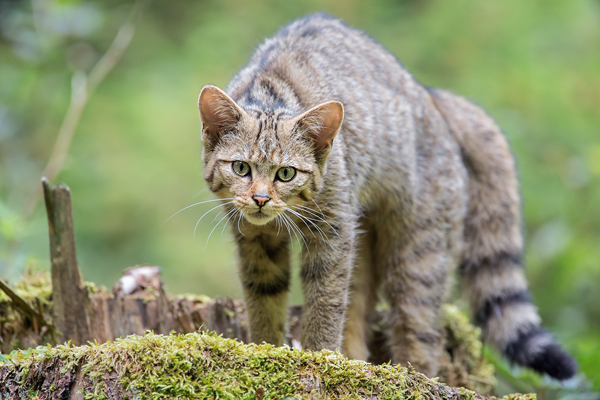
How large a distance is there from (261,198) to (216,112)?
1.95ft

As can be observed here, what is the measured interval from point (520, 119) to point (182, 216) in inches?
180

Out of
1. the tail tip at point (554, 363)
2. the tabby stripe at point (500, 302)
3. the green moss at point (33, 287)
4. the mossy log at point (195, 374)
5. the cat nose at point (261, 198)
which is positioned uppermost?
the cat nose at point (261, 198)

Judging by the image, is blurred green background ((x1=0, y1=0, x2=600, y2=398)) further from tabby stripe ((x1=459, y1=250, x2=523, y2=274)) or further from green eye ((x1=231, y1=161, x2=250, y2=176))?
green eye ((x1=231, y1=161, x2=250, y2=176))

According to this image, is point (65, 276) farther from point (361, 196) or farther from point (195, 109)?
point (195, 109)

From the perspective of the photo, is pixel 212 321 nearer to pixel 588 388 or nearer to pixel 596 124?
pixel 588 388

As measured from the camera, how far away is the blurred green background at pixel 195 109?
6.06 meters

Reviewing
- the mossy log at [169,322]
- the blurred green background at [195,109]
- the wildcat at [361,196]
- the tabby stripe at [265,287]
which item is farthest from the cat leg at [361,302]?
the blurred green background at [195,109]

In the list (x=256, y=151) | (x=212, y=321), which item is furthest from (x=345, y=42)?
(x=212, y=321)

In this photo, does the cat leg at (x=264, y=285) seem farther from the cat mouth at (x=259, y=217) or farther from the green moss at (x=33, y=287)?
the green moss at (x=33, y=287)

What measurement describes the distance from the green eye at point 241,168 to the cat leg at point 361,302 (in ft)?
4.63

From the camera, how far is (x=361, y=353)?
4.30 metres

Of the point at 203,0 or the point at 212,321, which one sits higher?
the point at 203,0

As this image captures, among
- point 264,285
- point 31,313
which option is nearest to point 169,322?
point 264,285

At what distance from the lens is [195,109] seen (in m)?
7.73
